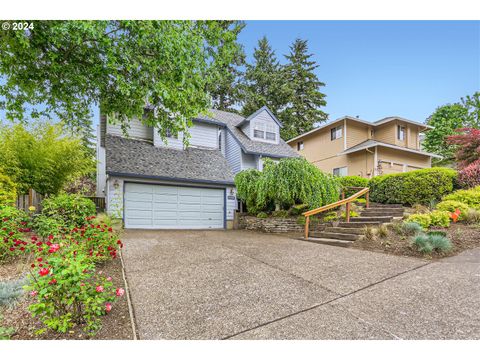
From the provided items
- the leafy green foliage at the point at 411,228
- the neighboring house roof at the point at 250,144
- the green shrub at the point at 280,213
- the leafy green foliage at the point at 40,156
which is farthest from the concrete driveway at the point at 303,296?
the neighboring house roof at the point at 250,144

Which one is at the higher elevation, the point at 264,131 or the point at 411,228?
the point at 264,131

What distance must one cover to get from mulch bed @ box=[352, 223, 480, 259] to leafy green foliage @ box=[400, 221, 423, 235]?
192mm

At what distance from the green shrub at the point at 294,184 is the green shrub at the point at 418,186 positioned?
277 centimetres

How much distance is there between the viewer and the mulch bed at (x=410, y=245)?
5148 millimetres

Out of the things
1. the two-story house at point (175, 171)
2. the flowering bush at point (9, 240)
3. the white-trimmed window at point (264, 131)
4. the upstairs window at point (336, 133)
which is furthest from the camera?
the upstairs window at point (336, 133)

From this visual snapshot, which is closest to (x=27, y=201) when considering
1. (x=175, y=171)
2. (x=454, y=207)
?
(x=175, y=171)

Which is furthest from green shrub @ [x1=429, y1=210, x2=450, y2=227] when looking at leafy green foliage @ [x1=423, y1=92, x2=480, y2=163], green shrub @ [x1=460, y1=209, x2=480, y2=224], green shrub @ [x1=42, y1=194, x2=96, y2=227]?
leafy green foliage @ [x1=423, y1=92, x2=480, y2=163]

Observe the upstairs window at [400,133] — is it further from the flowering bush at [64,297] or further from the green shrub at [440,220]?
the flowering bush at [64,297]

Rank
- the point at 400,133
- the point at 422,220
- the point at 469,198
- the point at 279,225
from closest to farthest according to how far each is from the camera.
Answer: the point at 422,220 → the point at 469,198 → the point at 279,225 → the point at 400,133

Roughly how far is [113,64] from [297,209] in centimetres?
746

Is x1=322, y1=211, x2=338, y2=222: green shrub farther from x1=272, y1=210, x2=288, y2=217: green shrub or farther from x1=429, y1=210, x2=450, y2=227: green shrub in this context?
x1=429, y1=210, x2=450, y2=227: green shrub

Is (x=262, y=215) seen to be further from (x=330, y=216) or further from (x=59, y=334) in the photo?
(x=59, y=334)

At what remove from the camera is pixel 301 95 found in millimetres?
26000

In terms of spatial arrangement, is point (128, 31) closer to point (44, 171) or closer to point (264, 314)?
point (264, 314)
